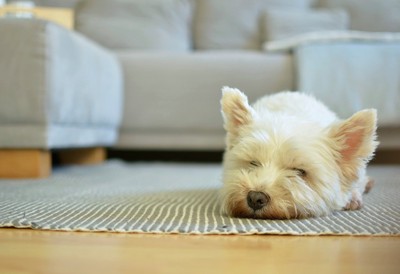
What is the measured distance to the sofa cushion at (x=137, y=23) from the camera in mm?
4027

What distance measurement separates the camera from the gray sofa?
335 centimetres

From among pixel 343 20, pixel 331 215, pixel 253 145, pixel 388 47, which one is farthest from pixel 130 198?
pixel 343 20

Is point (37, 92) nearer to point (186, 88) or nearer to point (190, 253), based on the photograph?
point (186, 88)

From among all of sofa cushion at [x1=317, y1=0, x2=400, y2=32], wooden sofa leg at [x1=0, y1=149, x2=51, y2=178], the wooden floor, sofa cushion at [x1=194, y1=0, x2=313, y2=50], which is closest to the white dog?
the wooden floor

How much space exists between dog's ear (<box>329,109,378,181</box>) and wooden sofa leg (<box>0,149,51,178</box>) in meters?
1.48

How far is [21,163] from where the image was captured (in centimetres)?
241

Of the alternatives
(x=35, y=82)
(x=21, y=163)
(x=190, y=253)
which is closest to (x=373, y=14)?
(x=35, y=82)

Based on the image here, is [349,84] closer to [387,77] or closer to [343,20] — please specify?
[387,77]

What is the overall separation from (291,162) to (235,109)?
10.7 inches

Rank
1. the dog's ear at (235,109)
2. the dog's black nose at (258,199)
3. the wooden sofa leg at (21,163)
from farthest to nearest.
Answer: the wooden sofa leg at (21,163) < the dog's ear at (235,109) < the dog's black nose at (258,199)

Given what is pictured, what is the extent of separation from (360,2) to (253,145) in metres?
3.24

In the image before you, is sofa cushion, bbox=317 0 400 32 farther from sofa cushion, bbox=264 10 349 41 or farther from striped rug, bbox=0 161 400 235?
striped rug, bbox=0 161 400 235

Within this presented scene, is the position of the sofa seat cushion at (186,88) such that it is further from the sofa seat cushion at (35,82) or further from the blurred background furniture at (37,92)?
the sofa seat cushion at (35,82)

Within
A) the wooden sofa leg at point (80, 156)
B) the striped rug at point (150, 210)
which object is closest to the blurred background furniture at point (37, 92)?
the striped rug at point (150, 210)
